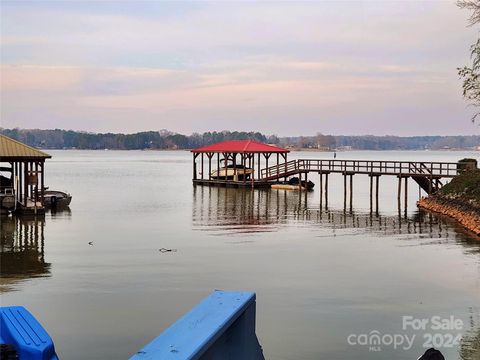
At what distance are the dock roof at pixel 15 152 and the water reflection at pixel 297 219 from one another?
377 inches

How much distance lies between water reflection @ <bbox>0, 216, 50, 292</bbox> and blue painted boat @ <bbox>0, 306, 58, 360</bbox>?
9.77m

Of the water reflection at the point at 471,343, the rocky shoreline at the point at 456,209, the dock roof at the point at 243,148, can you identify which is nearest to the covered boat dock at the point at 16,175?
the rocky shoreline at the point at 456,209

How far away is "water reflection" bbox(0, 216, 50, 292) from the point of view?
61.5 feet

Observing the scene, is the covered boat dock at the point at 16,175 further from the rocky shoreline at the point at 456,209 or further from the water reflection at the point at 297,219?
the rocky shoreline at the point at 456,209

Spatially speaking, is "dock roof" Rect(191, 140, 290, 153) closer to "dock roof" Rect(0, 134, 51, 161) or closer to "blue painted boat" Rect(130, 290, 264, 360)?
"dock roof" Rect(0, 134, 51, 161)

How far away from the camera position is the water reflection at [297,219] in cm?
3058

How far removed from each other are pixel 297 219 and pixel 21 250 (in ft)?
56.0

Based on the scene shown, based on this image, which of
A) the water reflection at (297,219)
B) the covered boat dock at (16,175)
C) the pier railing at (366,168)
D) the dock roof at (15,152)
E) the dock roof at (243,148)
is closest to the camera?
the water reflection at (297,219)

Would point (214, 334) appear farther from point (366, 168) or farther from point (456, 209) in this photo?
point (366, 168)

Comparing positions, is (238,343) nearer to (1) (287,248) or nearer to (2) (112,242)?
(1) (287,248)

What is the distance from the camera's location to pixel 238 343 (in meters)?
3.62

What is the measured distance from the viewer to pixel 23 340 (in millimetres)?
6852

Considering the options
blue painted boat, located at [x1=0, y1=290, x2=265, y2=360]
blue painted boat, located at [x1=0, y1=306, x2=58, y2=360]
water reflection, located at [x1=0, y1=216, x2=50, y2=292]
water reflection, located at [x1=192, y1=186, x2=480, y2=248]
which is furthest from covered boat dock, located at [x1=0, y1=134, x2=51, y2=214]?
blue painted boat, located at [x1=0, y1=290, x2=265, y2=360]

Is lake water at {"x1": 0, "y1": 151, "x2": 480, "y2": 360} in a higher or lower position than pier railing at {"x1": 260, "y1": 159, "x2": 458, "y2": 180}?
lower
